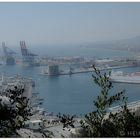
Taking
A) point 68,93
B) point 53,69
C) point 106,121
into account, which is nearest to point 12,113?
point 106,121

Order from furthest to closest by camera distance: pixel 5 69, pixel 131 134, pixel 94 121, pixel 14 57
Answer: pixel 14 57 < pixel 5 69 < pixel 94 121 < pixel 131 134

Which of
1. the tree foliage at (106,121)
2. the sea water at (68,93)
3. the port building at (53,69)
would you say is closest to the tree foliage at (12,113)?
the tree foliage at (106,121)

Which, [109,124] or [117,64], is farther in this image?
[117,64]

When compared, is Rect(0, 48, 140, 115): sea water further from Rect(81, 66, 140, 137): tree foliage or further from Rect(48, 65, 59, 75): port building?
Rect(81, 66, 140, 137): tree foliage

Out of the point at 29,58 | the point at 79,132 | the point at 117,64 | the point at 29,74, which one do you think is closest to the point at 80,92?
the point at 29,74

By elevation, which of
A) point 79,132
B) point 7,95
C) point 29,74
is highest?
point 29,74

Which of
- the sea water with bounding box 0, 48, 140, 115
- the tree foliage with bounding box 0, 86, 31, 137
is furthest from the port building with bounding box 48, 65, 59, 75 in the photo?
the tree foliage with bounding box 0, 86, 31, 137

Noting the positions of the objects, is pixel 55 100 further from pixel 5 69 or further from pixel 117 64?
pixel 117 64
